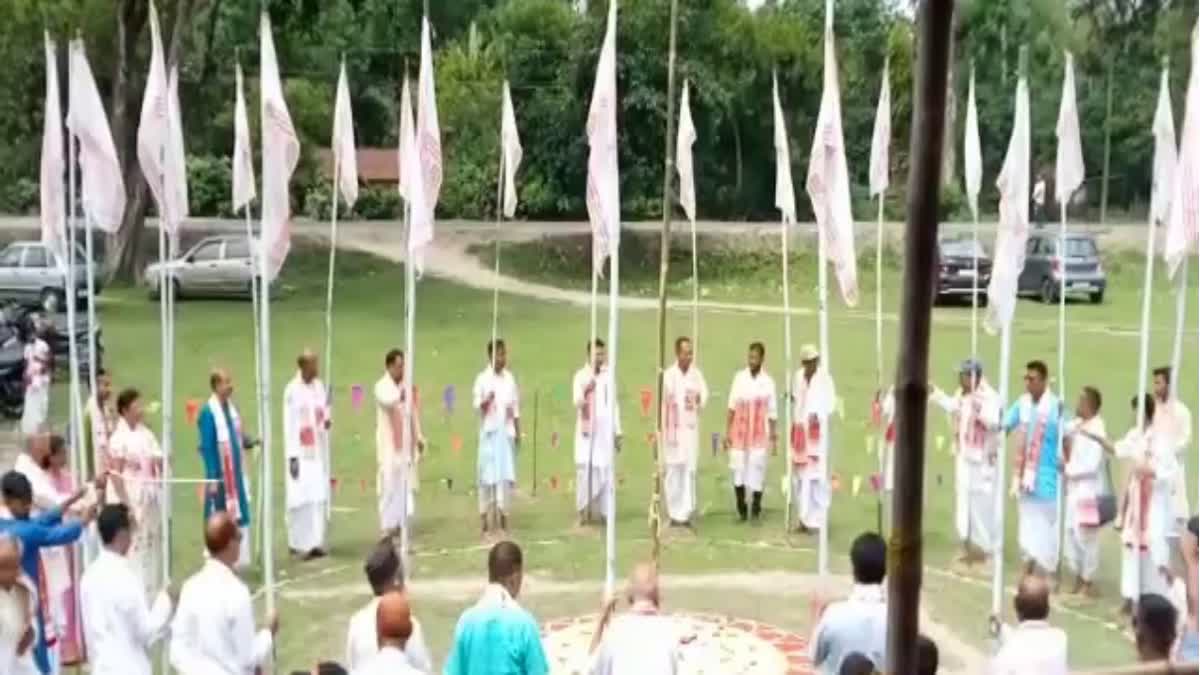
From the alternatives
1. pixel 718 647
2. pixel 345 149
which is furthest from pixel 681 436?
pixel 345 149

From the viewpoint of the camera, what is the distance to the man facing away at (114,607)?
6.61 meters

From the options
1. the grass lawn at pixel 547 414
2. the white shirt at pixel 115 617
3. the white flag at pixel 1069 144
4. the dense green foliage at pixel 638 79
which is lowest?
the grass lawn at pixel 547 414

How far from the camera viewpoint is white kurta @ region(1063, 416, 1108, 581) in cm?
1073

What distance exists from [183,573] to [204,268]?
57.4ft

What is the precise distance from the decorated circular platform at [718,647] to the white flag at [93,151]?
3884mm

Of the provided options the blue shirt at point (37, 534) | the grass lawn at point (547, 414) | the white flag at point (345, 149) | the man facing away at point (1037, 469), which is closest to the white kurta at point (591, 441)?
the grass lawn at point (547, 414)

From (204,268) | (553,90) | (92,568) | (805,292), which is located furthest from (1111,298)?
(92,568)

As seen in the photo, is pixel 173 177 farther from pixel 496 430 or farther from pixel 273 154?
pixel 496 430

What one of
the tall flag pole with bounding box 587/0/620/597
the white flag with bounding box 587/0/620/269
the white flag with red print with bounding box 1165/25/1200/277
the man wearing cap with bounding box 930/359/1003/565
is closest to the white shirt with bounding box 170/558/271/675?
the tall flag pole with bounding box 587/0/620/597

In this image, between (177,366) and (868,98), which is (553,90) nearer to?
(868,98)

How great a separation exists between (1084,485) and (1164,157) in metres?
2.34

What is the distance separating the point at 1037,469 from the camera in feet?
36.2

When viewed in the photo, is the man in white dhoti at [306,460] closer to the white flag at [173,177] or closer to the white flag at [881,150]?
the white flag at [173,177]

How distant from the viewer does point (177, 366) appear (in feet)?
68.6
